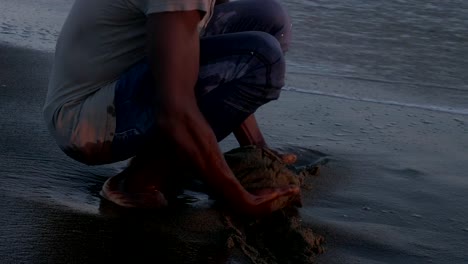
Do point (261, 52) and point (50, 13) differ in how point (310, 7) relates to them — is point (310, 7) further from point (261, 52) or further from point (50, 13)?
point (261, 52)

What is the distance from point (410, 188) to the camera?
323cm

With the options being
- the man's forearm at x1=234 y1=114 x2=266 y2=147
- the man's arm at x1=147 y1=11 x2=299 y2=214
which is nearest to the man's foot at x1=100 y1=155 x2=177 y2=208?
the man's arm at x1=147 y1=11 x2=299 y2=214

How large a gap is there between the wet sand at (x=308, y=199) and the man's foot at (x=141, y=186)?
0.05 m

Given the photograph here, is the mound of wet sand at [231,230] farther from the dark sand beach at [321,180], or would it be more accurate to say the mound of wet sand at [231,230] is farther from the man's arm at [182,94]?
the man's arm at [182,94]

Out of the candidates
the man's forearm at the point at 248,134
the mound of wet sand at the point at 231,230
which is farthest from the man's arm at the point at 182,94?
the man's forearm at the point at 248,134

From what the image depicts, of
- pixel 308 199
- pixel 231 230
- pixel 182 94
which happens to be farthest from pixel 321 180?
pixel 182 94

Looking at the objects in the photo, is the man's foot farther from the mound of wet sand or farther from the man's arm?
the man's arm

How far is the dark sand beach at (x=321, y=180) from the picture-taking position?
2.51 m

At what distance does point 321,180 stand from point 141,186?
0.79 m

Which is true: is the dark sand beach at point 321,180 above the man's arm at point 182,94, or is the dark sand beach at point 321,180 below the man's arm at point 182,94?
below

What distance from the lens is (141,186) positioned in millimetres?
2803

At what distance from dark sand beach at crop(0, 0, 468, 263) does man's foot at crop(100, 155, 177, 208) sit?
0.15 ft

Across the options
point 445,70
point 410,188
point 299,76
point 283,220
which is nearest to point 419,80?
point 445,70

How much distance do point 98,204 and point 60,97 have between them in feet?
1.24
